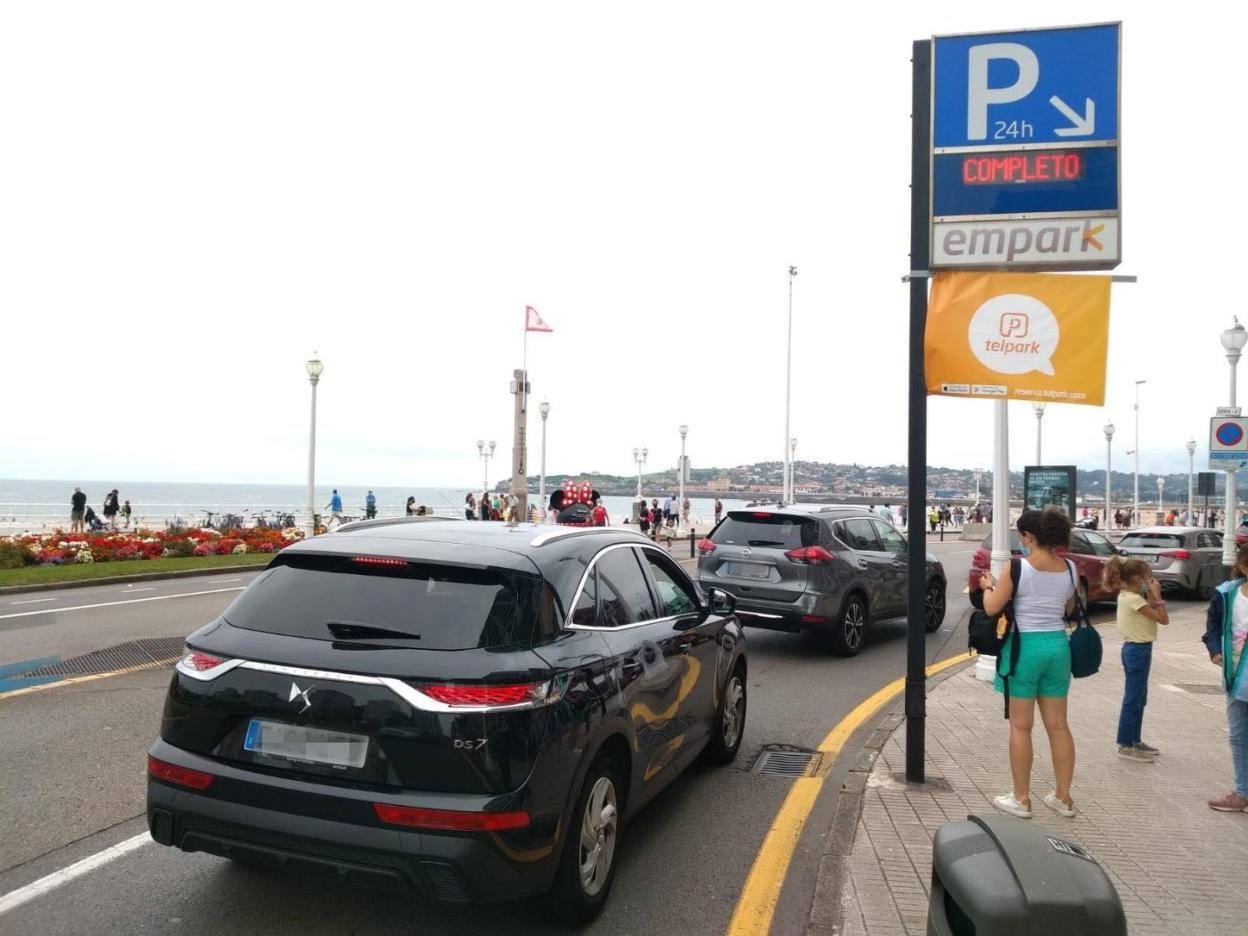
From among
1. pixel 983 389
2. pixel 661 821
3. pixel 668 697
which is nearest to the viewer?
pixel 668 697

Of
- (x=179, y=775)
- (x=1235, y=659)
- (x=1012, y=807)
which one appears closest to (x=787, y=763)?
(x=1012, y=807)

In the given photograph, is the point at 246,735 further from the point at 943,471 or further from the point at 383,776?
Result: the point at 943,471

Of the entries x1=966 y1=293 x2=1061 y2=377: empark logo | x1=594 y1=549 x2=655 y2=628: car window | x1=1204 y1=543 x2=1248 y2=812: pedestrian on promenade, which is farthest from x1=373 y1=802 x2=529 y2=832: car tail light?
x1=1204 y1=543 x2=1248 y2=812: pedestrian on promenade

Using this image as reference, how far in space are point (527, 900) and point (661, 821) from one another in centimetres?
132

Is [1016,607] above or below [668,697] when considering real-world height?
above

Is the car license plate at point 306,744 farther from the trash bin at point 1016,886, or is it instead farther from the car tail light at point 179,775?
the trash bin at point 1016,886

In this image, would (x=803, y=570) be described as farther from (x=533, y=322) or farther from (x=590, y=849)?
(x=533, y=322)

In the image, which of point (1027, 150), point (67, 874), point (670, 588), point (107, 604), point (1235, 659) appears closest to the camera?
point (67, 874)

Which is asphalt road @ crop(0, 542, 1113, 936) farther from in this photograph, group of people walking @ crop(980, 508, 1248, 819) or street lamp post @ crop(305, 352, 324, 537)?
street lamp post @ crop(305, 352, 324, 537)

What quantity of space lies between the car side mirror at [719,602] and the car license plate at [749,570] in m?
4.40

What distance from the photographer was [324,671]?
3.45 m

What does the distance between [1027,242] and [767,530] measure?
5462 mm

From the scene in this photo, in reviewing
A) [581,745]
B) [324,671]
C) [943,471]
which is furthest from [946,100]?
[943,471]

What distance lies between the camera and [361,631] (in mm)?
3602
